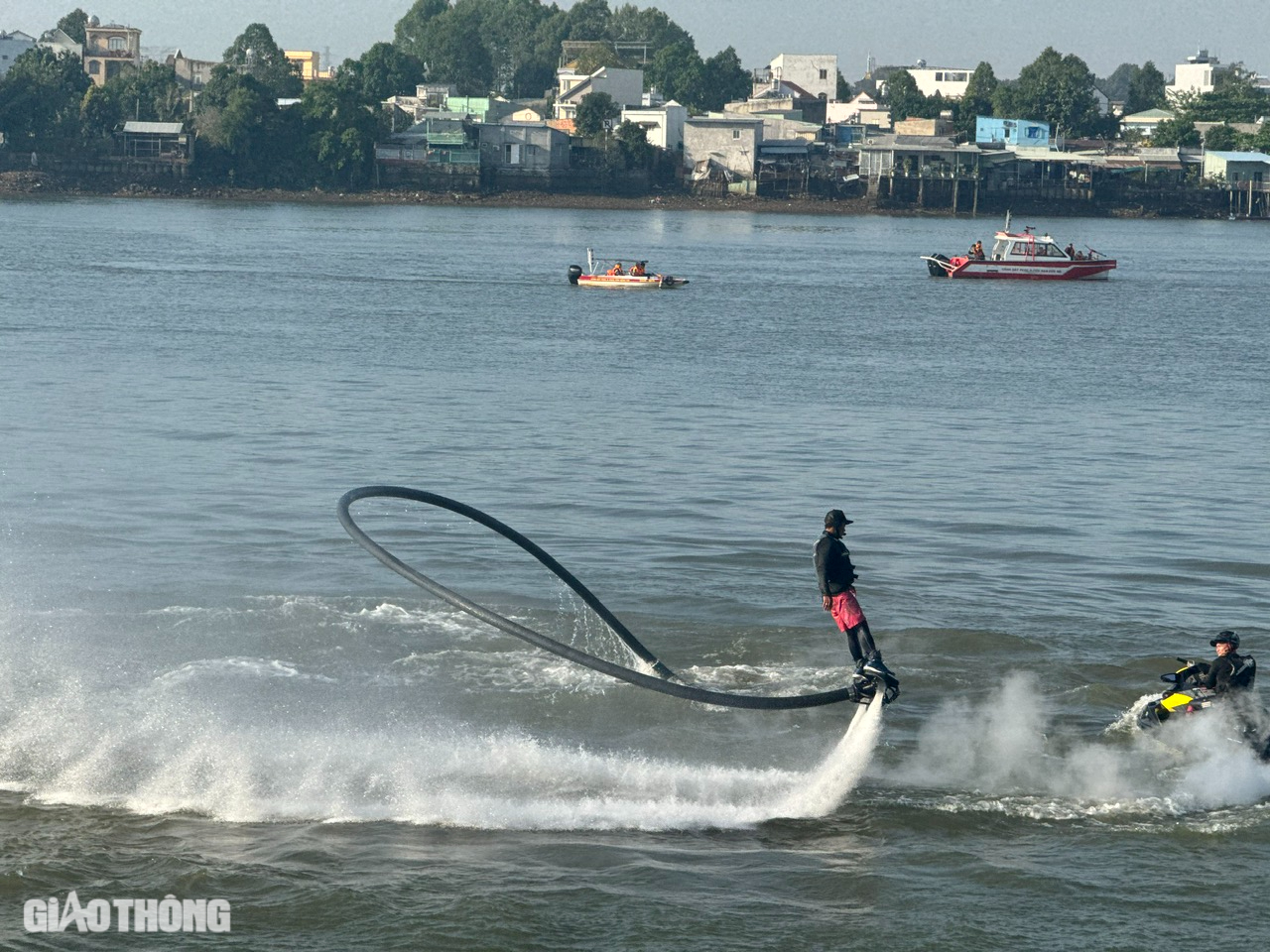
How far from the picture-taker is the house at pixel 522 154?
16588cm

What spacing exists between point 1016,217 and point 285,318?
117809 millimetres

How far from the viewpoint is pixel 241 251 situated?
9494cm

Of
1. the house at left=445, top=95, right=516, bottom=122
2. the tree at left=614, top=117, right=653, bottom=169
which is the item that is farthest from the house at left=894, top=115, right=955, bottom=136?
the house at left=445, top=95, right=516, bottom=122

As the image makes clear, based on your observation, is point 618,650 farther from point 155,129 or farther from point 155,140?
point 155,140

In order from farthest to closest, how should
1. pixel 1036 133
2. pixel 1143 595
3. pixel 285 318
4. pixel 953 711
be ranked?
pixel 1036 133 < pixel 285 318 < pixel 1143 595 < pixel 953 711

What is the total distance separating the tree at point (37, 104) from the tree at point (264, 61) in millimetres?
22464

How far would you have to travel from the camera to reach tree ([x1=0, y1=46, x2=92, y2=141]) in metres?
169

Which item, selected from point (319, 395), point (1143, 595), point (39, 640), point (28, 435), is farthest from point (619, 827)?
point (319, 395)

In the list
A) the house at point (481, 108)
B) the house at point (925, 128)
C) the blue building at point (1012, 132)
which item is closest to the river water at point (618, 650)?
the house at point (481, 108)

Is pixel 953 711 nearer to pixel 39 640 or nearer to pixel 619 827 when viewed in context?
pixel 619 827

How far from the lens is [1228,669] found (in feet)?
52.0

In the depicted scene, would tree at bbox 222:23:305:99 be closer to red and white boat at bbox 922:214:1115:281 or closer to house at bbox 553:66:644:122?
house at bbox 553:66:644:122

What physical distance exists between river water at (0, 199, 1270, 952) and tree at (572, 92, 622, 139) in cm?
12314

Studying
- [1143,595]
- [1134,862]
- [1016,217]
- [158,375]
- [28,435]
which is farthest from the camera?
[1016,217]
